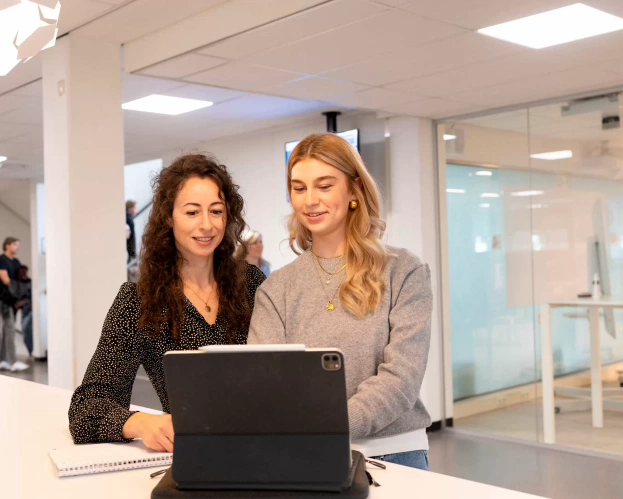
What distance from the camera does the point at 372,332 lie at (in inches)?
68.7

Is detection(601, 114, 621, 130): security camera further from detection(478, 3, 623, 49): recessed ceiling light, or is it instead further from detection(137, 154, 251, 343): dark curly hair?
detection(137, 154, 251, 343): dark curly hair

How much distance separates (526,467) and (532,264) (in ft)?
5.24

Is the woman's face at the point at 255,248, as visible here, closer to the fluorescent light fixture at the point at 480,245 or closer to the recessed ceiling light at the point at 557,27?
the fluorescent light fixture at the point at 480,245

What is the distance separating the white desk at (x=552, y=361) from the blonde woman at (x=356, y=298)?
3.98m

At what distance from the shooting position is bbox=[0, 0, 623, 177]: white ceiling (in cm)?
350

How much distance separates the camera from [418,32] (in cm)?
372

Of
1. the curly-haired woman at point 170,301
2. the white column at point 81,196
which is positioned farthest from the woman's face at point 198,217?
the white column at point 81,196

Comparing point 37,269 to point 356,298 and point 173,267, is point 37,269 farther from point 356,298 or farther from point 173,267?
point 356,298

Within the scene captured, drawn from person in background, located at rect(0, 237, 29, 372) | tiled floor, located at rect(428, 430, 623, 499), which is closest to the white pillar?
person in background, located at rect(0, 237, 29, 372)

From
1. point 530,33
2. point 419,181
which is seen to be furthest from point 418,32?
point 419,181

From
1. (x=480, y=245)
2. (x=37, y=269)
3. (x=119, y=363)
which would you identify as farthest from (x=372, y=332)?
(x=37, y=269)

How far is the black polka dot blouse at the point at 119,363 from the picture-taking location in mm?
1771

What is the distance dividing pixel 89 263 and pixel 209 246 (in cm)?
258

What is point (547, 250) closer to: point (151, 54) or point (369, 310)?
point (151, 54)
